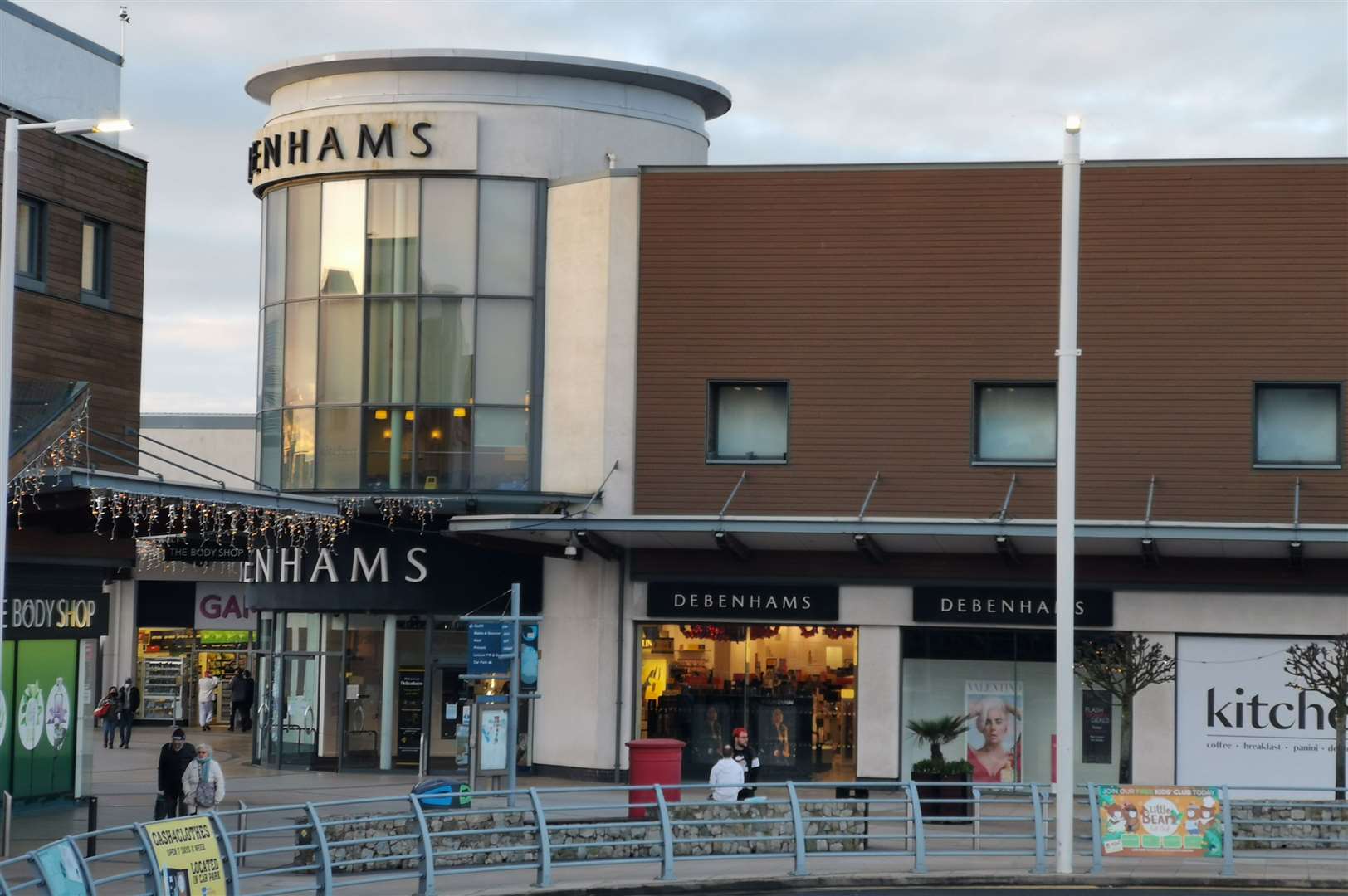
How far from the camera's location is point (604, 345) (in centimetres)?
3550

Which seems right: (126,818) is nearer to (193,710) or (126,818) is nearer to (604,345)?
(604,345)

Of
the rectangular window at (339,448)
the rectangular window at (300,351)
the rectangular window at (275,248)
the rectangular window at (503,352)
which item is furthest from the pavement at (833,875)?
the rectangular window at (275,248)

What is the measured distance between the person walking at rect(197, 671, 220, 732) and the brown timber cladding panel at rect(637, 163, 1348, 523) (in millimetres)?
19212

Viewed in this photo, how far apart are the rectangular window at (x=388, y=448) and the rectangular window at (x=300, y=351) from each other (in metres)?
1.57

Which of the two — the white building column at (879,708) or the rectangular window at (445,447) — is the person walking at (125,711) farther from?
the white building column at (879,708)

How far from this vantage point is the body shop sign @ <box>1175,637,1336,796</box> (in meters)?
32.7

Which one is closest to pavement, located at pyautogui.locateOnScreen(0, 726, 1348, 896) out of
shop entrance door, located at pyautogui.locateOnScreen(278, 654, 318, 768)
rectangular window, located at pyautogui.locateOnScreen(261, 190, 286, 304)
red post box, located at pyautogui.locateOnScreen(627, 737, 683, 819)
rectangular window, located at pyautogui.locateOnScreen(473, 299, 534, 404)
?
red post box, located at pyautogui.locateOnScreen(627, 737, 683, 819)

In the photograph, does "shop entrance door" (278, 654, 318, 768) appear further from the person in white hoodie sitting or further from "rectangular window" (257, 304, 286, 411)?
the person in white hoodie sitting

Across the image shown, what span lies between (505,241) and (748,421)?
572 centimetres

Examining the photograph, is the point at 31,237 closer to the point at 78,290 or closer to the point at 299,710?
the point at 78,290

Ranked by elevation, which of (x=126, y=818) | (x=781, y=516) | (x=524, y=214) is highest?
(x=524, y=214)

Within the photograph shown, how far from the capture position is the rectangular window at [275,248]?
3775cm

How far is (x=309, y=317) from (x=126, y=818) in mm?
11371

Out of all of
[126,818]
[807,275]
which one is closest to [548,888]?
[126,818]
